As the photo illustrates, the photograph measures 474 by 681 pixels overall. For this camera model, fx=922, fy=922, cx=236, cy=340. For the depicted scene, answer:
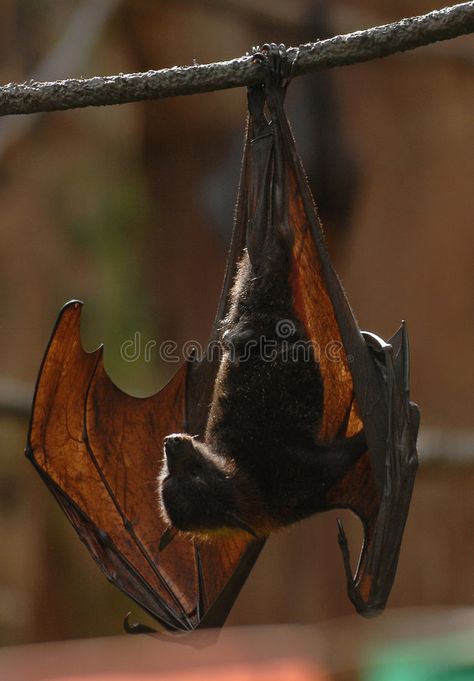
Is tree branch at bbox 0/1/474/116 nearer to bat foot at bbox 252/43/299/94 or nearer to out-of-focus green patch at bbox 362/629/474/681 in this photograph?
bat foot at bbox 252/43/299/94

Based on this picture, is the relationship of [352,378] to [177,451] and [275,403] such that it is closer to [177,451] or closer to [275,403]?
[275,403]

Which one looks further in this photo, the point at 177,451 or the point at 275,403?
the point at 275,403

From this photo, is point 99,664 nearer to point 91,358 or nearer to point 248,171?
point 91,358

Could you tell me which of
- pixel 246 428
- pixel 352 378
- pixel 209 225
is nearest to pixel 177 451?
pixel 246 428

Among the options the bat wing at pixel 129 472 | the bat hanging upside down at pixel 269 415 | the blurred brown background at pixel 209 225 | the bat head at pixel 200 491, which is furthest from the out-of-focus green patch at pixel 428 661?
the blurred brown background at pixel 209 225

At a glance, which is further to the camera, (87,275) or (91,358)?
(87,275)

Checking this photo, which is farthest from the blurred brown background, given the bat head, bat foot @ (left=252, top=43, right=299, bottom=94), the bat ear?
bat foot @ (left=252, top=43, right=299, bottom=94)

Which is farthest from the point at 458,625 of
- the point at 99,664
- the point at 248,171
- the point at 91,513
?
the point at 248,171
